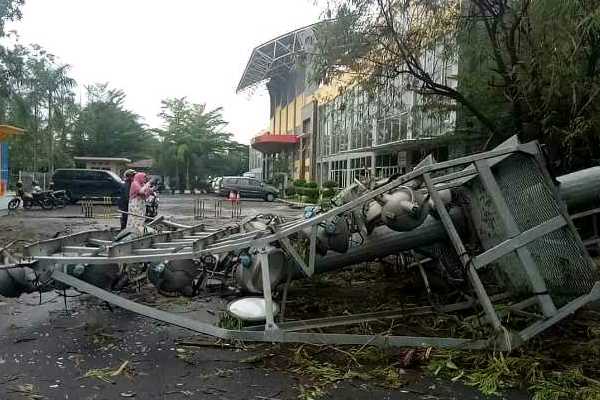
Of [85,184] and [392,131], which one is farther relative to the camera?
[85,184]

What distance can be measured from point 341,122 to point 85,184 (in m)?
12.8

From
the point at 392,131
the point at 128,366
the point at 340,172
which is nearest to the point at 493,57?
the point at 128,366

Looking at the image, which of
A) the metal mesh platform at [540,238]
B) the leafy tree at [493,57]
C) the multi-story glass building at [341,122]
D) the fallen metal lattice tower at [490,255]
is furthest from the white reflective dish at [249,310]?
the leafy tree at [493,57]

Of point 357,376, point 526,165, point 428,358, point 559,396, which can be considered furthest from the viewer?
point 526,165

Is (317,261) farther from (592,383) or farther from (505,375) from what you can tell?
(592,383)

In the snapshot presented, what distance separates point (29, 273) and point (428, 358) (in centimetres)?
352

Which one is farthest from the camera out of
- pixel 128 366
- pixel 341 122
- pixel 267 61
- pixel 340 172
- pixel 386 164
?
pixel 267 61

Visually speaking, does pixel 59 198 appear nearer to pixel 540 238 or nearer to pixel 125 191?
pixel 125 191

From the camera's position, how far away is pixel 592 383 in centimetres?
411

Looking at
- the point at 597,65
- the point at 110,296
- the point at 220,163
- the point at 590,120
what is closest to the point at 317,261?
the point at 110,296

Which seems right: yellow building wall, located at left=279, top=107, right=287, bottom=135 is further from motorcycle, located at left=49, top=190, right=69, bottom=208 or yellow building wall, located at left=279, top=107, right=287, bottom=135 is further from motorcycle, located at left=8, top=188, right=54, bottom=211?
motorcycle, located at left=8, top=188, right=54, bottom=211

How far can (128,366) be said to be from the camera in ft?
14.3

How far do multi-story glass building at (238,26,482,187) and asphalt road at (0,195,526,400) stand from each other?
2.54 m

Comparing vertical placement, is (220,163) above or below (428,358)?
above
